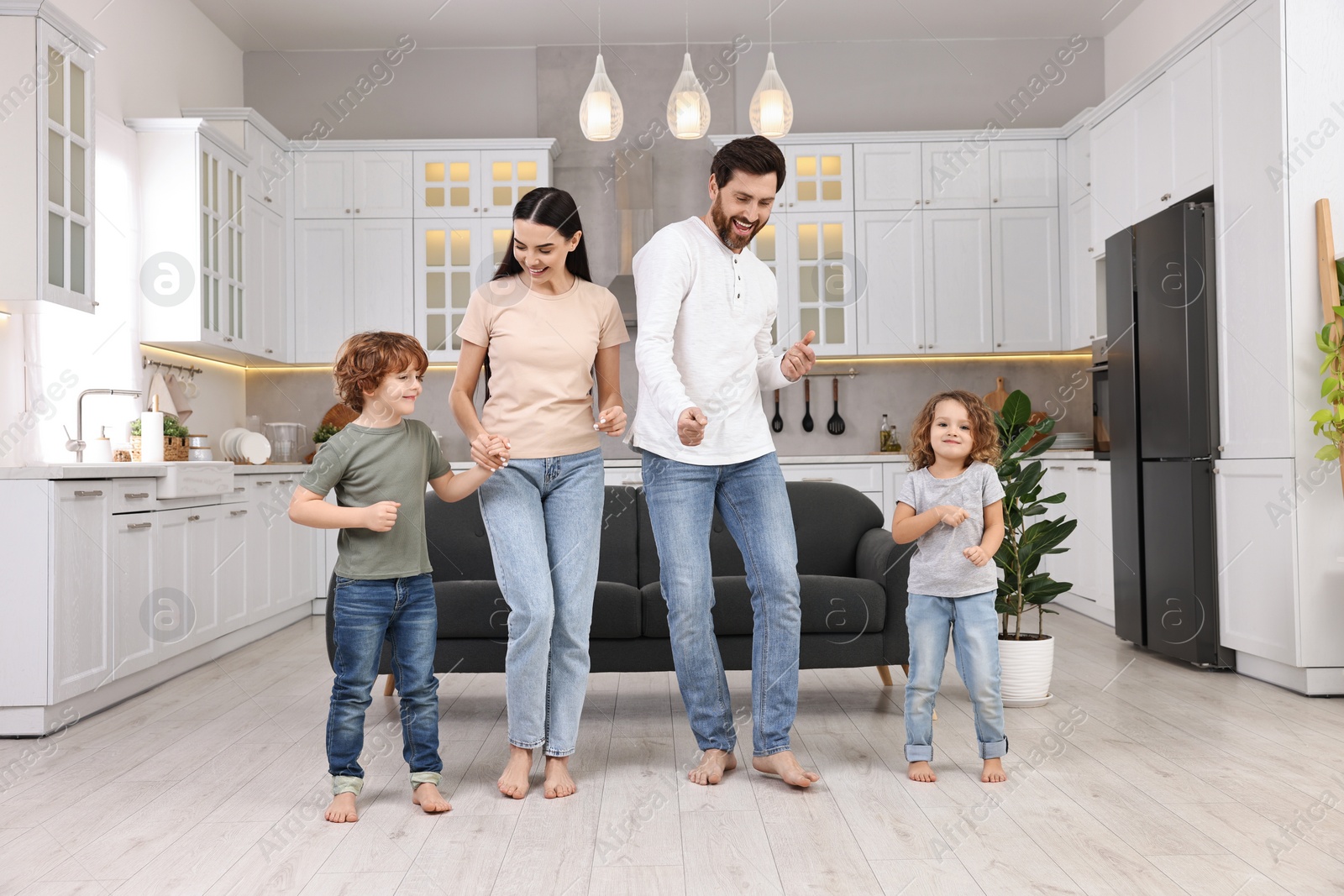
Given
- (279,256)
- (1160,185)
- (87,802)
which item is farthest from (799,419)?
(87,802)

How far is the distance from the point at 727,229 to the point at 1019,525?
5.40 ft

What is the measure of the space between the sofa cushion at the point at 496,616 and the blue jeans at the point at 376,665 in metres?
0.77

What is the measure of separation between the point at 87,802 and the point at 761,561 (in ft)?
5.40

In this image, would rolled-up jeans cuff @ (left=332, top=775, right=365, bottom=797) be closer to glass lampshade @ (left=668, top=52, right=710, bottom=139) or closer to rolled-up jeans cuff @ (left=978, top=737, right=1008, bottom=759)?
rolled-up jeans cuff @ (left=978, top=737, right=1008, bottom=759)

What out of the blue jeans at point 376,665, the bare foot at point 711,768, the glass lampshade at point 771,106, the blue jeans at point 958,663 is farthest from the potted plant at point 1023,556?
the blue jeans at point 376,665

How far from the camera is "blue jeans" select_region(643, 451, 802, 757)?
7.84 feet

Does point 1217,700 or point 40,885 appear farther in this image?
point 1217,700

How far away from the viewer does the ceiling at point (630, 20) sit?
586cm

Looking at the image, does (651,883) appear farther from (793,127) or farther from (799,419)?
(793,127)

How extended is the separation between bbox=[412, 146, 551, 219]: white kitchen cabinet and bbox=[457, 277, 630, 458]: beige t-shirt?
12.8 ft

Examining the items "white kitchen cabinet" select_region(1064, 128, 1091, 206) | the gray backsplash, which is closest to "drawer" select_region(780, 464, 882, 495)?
the gray backsplash

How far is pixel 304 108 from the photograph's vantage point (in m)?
6.46

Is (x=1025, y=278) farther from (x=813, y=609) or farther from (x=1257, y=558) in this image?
(x=813, y=609)

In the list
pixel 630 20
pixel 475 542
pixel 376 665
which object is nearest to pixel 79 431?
pixel 475 542
